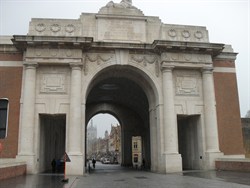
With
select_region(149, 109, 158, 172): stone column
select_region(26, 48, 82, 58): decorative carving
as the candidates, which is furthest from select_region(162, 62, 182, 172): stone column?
select_region(26, 48, 82, 58): decorative carving

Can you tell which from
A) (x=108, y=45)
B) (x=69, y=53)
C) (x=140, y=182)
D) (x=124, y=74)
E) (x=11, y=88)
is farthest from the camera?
(x=124, y=74)

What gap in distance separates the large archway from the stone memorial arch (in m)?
0.73

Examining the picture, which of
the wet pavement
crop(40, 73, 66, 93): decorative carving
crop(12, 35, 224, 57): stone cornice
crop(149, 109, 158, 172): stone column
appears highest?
crop(12, 35, 224, 57): stone cornice

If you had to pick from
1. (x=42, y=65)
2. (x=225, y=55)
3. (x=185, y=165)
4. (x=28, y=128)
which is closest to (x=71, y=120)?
(x=28, y=128)

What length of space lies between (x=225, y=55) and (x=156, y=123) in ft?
29.1

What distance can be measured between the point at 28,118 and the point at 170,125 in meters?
11.1

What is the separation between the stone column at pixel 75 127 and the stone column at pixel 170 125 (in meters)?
6.69

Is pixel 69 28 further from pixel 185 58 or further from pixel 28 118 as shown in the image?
pixel 185 58

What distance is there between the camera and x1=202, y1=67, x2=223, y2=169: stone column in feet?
81.6

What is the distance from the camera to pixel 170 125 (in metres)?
24.7

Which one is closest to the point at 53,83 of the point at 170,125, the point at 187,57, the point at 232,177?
the point at 170,125

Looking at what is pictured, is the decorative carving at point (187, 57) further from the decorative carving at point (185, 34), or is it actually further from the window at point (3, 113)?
the window at point (3, 113)

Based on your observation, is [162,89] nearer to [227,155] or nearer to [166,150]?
[166,150]

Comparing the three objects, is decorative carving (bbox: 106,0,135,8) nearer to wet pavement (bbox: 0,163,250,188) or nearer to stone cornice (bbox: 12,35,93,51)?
stone cornice (bbox: 12,35,93,51)
